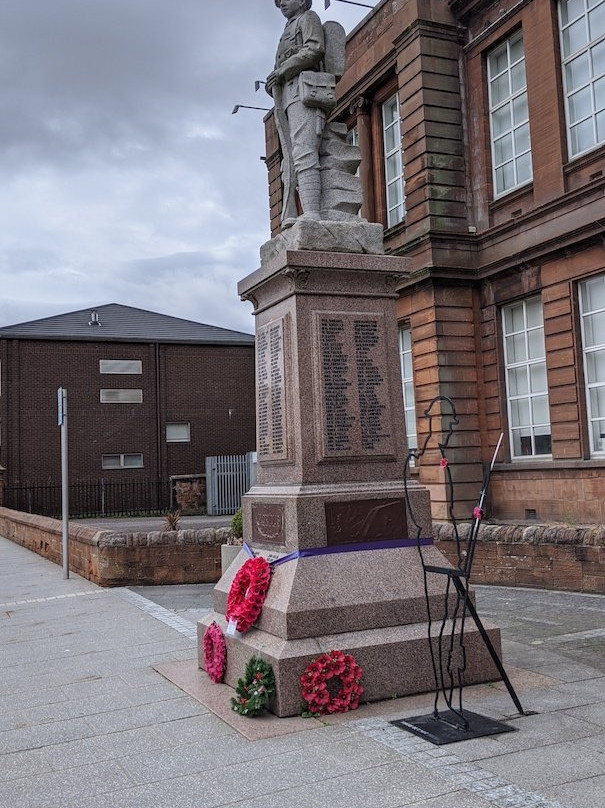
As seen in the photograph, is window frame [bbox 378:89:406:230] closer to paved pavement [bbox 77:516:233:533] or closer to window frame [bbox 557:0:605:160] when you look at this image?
window frame [bbox 557:0:605:160]

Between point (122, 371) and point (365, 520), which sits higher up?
point (122, 371)

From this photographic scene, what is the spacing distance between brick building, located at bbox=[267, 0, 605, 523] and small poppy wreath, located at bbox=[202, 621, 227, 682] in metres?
10.5

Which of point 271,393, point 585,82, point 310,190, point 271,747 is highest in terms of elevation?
point 585,82

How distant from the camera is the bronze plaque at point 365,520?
6.30m

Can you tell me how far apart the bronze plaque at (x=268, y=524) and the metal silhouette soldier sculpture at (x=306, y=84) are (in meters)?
2.51

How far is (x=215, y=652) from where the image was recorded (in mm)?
6352

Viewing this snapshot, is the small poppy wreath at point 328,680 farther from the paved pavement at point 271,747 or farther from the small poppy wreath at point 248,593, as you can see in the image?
the small poppy wreath at point 248,593

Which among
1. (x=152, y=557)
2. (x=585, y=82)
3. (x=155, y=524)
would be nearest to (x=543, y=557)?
(x=152, y=557)

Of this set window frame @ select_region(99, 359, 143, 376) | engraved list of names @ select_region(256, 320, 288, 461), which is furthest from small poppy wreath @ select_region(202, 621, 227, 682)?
window frame @ select_region(99, 359, 143, 376)

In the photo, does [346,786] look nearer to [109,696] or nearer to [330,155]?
[109,696]

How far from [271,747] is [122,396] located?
113 ft

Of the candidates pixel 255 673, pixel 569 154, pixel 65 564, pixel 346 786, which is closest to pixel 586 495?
pixel 569 154

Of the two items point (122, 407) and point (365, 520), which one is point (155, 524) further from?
point (365, 520)

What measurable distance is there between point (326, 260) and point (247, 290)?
102cm
